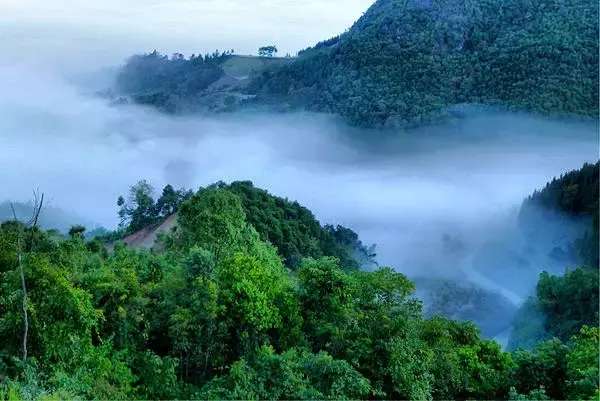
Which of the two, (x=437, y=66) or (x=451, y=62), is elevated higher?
(x=451, y=62)

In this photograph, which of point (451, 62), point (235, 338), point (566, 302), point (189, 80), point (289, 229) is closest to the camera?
point (235, 338)

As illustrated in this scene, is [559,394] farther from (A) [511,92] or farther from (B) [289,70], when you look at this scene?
(B) [289,70]

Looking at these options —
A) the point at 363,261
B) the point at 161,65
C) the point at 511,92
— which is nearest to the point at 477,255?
the point at 363,261

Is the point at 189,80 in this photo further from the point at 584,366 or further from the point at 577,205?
the point at 584,366

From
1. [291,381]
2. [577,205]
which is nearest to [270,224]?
[577,205]

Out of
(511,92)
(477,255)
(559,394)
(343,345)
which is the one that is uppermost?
(511,92)

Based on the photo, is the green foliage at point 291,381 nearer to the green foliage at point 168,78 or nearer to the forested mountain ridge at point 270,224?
the forested mountain ridge at point 270,224

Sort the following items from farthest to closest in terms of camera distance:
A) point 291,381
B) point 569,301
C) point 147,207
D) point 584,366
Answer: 1. point 147,207
2. point 569,301
3. point 584,366
4. point 291,381
